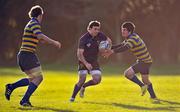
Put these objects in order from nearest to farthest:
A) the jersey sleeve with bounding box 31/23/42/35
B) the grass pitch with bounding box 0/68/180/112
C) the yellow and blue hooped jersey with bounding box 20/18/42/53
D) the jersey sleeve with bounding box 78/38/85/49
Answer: the grass pitch with bounding box 0/68/180/112
the jersey sleeve with bounding box 31/23/42/35
the yellow and blue hooped jersey with bounding box 20/18/42/53
the jersey sleeve with bounding box 78/38/85/49

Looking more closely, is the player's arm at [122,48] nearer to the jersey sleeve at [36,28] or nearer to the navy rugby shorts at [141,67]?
the navy rugby shorts at [141,67]

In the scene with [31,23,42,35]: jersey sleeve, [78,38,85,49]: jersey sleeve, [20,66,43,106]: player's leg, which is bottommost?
[20,66,43,106]: player's leg

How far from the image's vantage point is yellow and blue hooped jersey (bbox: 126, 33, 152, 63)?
→ 16266 mm

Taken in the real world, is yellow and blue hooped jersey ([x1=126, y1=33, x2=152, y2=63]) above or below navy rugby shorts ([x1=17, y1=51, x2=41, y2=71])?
above

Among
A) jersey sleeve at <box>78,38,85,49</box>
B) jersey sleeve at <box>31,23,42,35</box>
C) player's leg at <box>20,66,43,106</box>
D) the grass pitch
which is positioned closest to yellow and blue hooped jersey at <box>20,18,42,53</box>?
jersey sleeve at <box>31,23,42,35</box>

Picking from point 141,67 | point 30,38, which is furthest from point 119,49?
point 30,38

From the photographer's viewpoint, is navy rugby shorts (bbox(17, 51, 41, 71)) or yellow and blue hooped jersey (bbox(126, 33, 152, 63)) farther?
yellow and blue hooped jersey (bbox(126, 33, 152, 63))

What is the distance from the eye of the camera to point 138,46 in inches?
648

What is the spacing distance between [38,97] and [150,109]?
4646mm

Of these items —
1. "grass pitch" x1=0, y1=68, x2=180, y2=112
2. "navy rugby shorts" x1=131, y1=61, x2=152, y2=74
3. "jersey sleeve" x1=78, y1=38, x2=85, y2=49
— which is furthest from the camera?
"navy rugby shorts" x1=131, y1=61, x2=152, y2=74

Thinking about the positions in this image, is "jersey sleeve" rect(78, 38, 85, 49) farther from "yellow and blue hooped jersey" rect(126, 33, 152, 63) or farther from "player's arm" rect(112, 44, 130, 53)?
"yellow and blue hooped jersey" rect(126, 33, 152, 63)

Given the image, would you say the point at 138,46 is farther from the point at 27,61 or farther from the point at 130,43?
the point at 27,61

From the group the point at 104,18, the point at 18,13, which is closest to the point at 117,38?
the point at 104,18

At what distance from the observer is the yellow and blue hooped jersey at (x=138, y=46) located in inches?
640
